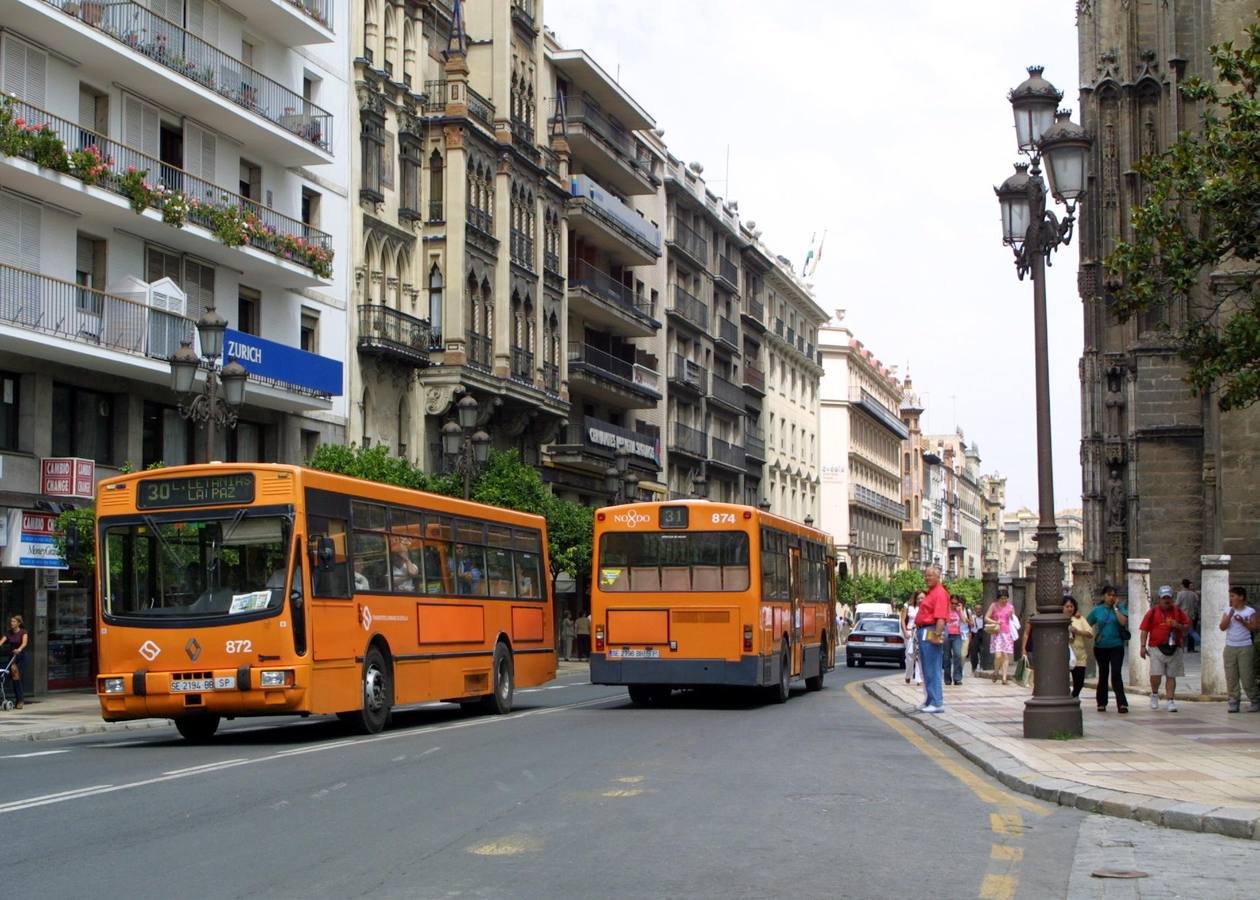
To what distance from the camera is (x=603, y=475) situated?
6019cm

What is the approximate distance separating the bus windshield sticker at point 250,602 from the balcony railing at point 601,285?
134 feet

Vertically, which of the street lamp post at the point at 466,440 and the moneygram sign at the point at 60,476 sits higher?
the street lamp post at the point at 466,440

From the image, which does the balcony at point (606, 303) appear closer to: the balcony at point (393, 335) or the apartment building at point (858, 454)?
the balcony at point (393, 335)

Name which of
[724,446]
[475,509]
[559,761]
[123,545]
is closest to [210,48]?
[475,509]

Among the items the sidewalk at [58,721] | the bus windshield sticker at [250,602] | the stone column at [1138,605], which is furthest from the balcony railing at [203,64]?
the stone column at [1138,605]

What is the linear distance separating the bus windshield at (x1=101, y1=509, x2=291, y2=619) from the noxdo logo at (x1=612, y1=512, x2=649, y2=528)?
27.9 ft

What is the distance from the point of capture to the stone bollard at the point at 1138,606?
26725 mm

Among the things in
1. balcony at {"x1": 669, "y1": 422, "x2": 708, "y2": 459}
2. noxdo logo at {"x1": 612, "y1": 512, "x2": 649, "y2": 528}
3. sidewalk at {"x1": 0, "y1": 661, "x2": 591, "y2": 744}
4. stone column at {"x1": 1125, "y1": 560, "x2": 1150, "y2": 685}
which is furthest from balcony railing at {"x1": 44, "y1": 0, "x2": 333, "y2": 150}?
balcony at {"x1": 669, "y1": 422, "x2": 708, "y2": 459}

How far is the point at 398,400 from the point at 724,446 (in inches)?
1432

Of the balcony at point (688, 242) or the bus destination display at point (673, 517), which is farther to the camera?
the balcony at point (688, 242)

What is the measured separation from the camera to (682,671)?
24.8 m

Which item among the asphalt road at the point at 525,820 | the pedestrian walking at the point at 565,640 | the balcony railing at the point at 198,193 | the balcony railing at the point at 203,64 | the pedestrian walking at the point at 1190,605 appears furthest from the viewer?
the pedestrian walking at the point at 565,640

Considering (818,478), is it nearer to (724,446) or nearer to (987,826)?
(724,446)

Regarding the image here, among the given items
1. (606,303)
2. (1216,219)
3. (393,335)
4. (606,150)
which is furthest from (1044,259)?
(606,150)
